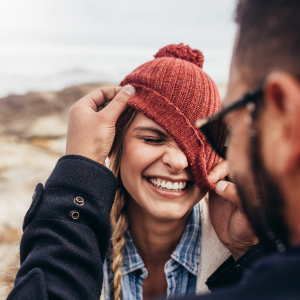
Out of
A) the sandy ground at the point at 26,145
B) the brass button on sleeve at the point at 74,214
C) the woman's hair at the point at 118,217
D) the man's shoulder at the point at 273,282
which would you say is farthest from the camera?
the sandy ground at the point at 26,145

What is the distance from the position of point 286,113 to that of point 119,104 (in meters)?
1.18

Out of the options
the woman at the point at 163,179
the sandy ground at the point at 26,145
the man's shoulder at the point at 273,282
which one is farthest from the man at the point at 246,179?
the sandy ground at the point at 26,145

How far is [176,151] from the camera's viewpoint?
5.85 feet

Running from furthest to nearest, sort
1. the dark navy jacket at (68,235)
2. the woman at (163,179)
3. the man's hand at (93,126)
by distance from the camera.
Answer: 1. the woman at (163,179)
2. the man's hand at (93,126)
3. the dark navy jacket at (68,235)

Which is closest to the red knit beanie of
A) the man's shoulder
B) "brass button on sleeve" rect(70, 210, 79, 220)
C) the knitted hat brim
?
the knitted hat brim

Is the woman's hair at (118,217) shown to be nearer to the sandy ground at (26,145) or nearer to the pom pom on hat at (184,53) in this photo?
the pom pom on hat at (184,53)

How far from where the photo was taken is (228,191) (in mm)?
1836

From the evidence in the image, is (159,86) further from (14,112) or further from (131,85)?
(14,112)

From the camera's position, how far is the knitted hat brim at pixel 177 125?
175cm

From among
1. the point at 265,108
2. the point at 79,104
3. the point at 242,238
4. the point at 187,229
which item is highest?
the point at 265,108

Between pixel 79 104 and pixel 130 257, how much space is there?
1112mm

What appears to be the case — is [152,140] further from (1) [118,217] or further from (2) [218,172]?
(1) [118,217]

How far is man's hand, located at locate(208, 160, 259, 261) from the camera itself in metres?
1.84

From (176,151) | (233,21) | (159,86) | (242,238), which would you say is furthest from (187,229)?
(233,21)
